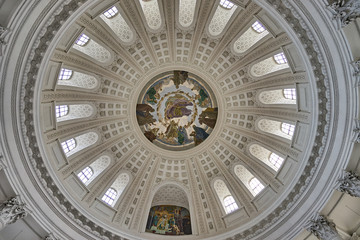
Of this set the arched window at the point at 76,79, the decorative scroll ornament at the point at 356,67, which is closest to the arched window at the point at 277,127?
the decorative scroll ornament at the point at 356,67

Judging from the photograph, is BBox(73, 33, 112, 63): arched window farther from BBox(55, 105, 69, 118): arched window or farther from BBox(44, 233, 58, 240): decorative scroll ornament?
BBox(44, 233, 58, 240): decorative scroll ornament

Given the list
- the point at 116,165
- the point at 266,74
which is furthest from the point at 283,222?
the point at 116,165

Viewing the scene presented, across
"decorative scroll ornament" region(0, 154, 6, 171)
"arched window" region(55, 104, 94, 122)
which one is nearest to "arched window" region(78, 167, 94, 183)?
"arched window" region(55, 104, 94, 122)

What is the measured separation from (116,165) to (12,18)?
1298 cm

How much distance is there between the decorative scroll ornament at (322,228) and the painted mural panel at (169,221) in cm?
843

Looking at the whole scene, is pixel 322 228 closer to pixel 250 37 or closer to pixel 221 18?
pixel 250 37

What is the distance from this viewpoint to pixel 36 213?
12969 millimetres

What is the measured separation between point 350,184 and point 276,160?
6827 millimetres

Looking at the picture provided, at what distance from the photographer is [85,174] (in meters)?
18.4

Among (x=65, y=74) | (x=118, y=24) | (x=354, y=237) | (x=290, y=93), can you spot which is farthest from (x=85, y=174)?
(x=354, y=237)

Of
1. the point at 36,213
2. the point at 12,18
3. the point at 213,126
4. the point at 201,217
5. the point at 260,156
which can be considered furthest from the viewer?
the point at 213,126

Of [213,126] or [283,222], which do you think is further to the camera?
[213,126]

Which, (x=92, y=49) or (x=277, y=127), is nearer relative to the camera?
(x=92, y=49)

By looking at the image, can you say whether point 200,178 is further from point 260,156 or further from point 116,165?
point 116,165
